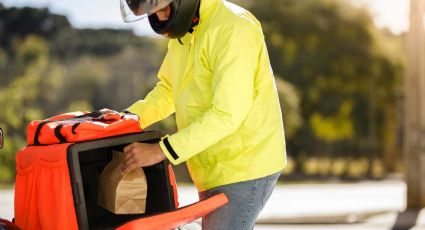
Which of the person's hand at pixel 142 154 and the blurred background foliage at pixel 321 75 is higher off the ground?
the person's hand at pixel 142 154

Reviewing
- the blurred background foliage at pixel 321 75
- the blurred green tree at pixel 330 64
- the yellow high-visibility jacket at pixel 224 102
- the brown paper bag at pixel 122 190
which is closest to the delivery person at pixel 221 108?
the yellow high-visibility jacket at pixel 224 102

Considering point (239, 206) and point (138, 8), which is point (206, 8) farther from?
point (239, 206)

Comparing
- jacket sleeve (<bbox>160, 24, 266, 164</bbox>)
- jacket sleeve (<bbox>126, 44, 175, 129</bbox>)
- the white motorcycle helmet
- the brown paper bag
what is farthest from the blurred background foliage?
jacket sleeve (<bbox>160, 24, 266, 164</bbox>)

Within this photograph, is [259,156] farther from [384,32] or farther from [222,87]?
[384,32]

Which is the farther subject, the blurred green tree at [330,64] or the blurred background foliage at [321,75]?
the blurred green tree at [330,64]

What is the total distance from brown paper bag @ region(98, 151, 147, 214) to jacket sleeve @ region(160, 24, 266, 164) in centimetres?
27

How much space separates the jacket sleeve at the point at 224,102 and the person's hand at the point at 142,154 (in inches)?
1.0

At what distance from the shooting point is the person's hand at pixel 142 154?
9.29ft

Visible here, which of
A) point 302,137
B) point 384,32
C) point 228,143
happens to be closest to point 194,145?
point 228,143

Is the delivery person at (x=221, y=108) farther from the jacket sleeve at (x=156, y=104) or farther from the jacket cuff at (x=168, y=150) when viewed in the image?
the jacket sleeve at (x=156, y=104)

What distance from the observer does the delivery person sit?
9.28 feet

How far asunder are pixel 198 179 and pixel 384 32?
54.6m

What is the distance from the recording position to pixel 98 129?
2871mm

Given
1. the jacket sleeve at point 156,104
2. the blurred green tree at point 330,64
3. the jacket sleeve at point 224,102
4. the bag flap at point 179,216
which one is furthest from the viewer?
the blurred green tree at point 330,64
